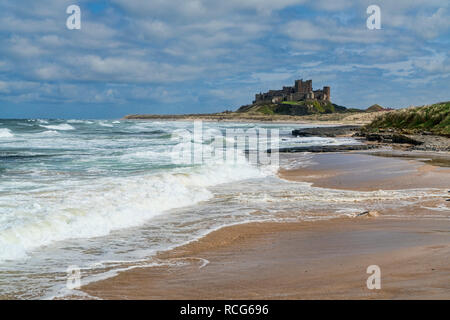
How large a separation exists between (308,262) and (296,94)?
162738 millimetres

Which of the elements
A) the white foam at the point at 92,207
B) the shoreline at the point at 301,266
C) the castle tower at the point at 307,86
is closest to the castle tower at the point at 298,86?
the castle tower at the point at 307,86

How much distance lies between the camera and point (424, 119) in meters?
33.1

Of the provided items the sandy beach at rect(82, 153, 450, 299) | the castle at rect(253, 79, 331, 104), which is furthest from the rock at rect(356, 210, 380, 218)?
the castle at rect(253, 79, 331, 104)

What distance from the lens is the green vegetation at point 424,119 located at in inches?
1150

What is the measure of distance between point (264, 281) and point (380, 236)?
251cm

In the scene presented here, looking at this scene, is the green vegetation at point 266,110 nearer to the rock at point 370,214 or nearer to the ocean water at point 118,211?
the ocean water at point 118,211

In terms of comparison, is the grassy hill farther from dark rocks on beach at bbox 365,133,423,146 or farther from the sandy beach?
the sandy beach

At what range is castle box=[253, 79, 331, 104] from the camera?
16045 cm

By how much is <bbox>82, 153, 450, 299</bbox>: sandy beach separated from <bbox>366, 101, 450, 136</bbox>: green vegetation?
23612mm

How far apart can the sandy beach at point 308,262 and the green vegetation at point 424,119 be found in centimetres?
2361

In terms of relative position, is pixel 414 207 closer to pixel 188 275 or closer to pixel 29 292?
pixel 188 275

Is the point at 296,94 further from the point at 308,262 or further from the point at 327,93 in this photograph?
the point at 308,262

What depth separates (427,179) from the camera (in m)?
11.4
